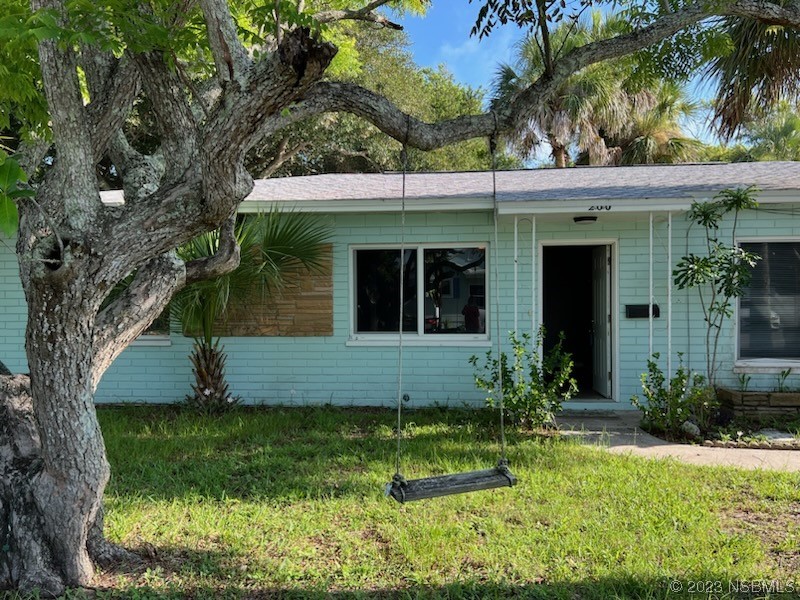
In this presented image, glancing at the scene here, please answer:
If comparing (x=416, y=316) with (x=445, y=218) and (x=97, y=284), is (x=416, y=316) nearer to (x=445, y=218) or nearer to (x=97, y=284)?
(x=445, y=218)

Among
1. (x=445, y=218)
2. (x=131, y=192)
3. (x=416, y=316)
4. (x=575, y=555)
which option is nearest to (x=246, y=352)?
(x=416, y=316)

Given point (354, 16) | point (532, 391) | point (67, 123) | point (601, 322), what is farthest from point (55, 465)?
point (601, 322)

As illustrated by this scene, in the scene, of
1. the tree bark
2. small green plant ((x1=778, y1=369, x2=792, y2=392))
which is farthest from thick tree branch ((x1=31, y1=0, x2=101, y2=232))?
small green plant ((x1=778, y1=369, x2=792, y2=392))

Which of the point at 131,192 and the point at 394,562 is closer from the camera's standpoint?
the point at 394,562

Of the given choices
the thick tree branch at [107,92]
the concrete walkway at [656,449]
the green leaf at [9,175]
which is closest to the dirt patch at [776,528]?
the concrete walkway at [656,449]

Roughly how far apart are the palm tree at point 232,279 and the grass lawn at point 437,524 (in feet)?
5.00

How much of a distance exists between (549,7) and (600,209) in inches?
124

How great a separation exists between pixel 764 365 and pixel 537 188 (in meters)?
3.87

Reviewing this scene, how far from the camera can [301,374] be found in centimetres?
859

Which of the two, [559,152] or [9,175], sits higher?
[559,152]

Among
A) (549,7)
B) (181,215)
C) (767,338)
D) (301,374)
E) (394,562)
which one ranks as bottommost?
(394,562)

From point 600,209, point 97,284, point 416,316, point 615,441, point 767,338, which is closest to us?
point 97,284

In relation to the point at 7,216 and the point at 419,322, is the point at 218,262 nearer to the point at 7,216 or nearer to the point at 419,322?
the point at 7,216

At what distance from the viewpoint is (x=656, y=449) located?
6160mm
